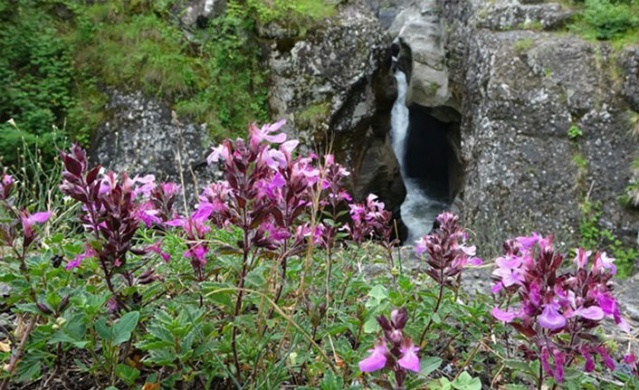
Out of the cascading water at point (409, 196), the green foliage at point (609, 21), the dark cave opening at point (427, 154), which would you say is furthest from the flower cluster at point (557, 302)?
the dark cave opening at point (427, 154)

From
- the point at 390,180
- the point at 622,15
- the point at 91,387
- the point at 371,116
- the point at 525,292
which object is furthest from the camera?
the point at 390,180

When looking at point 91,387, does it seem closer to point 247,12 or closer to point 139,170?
point 139,170

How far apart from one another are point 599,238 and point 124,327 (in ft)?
19.3

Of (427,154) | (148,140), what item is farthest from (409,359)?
(427,154)

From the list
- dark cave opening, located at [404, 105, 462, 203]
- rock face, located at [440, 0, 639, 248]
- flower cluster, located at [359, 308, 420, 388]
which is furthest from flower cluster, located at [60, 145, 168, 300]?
dark cave opening, located at [404, 105, 462, 203]

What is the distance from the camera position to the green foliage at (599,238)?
5.46 m

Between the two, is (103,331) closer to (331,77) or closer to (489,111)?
(489,111)

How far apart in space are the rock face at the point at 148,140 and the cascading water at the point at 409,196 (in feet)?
13.2

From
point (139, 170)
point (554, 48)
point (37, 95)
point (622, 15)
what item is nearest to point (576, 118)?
point (554, 48)

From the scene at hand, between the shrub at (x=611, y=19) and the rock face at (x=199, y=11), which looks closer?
the shrub at (x=611, y=19)

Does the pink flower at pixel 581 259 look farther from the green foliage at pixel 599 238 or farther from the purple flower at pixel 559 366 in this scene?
the green foliage at pixel 599 238

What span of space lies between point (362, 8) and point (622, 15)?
11.3 feet

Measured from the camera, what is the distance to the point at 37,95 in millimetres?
6406

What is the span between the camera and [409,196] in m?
10.4
